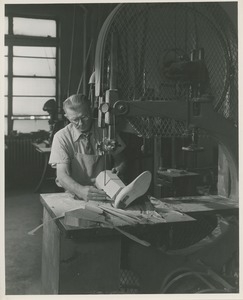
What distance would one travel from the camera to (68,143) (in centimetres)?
271

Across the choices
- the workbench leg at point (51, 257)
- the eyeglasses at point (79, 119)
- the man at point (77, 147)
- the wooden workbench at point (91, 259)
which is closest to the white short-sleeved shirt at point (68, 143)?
the man at point (77, 147)

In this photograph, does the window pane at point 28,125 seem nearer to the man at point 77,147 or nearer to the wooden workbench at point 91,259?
the man at point 77,147

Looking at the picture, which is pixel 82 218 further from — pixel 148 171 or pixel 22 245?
pixel 22 245

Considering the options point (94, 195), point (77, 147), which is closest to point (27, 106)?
point (77, 147)

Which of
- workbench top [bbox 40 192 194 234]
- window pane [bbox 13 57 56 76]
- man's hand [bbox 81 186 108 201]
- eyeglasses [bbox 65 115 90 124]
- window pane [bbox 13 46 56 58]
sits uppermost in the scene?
window pane [bbox 13 46 56 58]

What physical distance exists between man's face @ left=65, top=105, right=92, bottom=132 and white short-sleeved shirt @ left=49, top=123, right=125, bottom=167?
0.08m

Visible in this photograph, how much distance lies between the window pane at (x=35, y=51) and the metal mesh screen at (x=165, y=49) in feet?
19.2

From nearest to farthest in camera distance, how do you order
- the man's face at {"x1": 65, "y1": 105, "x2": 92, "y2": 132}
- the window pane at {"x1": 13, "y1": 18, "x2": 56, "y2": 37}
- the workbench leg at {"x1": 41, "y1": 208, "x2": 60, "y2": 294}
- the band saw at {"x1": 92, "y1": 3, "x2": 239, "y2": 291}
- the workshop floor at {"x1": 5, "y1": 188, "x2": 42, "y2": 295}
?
1. the band saw at {"x1": 92, "y1": 3, "x2": 239, "y2": 291}
2. the workbench leg at {"x1": 41, "y1": 208, "x2": 60, "y2": 294}
3. the man's face at {"x1": 65, "y1": 105, "x2": 92, "y2": 132}
4. the workshop floor at {"x1": 5, "y1": 188, "x2": 42, "y2": 295}
5. the window pane at {"x1": 13, "y1": 18, "x2": 56, "y2": 37}

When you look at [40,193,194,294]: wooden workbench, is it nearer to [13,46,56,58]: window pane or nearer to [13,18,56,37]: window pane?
[13,46,56,58]: window pane

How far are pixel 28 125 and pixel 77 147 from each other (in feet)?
16.2

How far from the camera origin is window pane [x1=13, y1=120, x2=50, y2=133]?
7.38 meters

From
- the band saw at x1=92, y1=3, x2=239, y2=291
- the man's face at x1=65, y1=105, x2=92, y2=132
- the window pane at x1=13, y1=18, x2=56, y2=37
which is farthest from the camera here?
the window pane at x1=13, y1=18, x2=56, y2=37

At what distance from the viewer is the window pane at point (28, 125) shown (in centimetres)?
738

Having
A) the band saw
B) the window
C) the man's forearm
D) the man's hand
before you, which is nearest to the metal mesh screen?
the band saw
